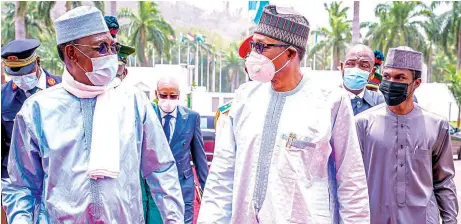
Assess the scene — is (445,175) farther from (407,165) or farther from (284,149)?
(284,149)

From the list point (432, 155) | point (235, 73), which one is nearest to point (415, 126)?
point (432, 155)

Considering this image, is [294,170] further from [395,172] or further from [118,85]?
[395,172]

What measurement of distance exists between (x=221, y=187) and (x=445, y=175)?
6.20ft

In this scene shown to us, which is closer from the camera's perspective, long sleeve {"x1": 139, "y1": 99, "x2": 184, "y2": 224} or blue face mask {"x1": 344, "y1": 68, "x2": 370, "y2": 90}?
long sleeve {"x1": 139, "y1": 99, "x2": 184, "y2": 224}

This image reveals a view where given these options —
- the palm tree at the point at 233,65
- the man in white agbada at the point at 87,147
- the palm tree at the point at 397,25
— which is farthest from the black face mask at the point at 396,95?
the palm tree at the point at 233,65

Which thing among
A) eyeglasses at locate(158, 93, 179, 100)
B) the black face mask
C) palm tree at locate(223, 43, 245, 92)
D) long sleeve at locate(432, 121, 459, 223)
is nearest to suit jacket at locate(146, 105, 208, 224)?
eyeglasses at locate(158, 93, 179, 100)

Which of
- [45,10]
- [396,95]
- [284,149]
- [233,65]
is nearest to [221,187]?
[284,149]

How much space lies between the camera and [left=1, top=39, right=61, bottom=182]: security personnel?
570cm

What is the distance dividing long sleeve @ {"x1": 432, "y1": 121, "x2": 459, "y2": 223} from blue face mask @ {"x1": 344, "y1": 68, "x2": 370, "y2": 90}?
1540 millimetres

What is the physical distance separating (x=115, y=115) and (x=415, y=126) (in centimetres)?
227

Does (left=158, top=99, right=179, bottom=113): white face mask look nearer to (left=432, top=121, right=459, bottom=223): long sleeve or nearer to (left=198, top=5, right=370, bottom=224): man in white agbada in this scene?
(left=432, top=121, right=459, bottom=223): long sleeve

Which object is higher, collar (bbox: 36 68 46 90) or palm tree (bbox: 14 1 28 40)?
palm tree (bbox: 14 1 28 40)

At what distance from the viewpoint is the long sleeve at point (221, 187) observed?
11.6 ft

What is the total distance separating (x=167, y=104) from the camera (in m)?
6.50
